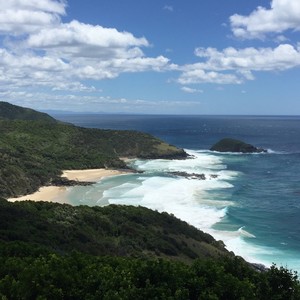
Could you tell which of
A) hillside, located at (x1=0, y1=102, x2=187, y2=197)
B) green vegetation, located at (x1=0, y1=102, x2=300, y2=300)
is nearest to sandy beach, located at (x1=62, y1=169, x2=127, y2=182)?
hillside, located at (x1=0, y1=102, x2=187, y2=197)

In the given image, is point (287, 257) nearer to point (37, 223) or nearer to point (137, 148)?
point (37, 223)

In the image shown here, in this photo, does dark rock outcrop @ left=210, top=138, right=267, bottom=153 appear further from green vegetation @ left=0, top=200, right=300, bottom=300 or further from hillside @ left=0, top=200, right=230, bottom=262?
green vegetation @ left=0, top=200, right=300, bottom=300

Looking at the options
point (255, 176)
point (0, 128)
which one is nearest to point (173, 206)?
point (255, 176)

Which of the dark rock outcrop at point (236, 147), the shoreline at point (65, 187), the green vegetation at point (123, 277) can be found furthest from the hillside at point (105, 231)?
the dark rock outcrop at point (236, 147)

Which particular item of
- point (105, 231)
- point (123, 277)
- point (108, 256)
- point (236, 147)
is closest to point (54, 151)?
point (236, 147)

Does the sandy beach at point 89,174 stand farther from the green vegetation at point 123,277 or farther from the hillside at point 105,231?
the green vegetation at point 123,277

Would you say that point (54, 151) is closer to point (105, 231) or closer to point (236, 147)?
point (236, 147)
